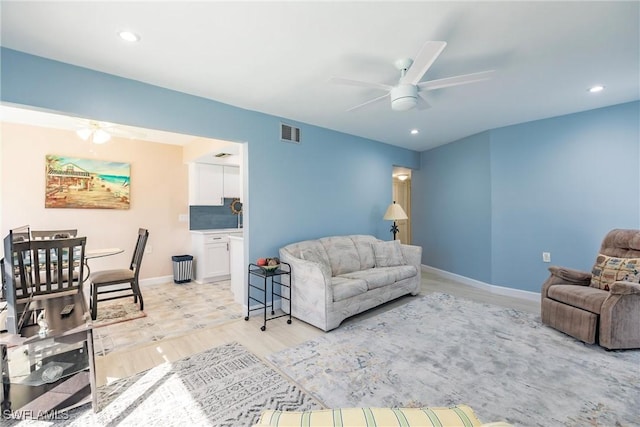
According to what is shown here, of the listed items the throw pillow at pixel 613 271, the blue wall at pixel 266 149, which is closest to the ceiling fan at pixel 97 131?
the blue wall at pixel 266 149

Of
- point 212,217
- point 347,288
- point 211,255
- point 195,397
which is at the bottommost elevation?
point 195,397

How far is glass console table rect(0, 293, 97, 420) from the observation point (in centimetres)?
171

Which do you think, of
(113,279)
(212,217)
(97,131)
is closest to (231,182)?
(212,217)

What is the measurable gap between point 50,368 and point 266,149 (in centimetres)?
285

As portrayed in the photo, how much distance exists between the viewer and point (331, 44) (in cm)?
213

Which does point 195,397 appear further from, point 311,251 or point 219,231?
point 219,231

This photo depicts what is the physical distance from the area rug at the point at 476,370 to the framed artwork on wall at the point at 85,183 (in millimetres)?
3876

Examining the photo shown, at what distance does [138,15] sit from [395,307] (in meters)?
3.83

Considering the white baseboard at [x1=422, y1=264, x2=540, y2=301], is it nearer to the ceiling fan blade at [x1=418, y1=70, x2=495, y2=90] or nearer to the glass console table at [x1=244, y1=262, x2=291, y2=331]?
the glass console table at [x1=244, y1=262, x2=291, y2=331]

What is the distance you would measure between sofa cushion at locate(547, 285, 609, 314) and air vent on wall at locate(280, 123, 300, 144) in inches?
137

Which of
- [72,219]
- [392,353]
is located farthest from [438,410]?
[72,219]

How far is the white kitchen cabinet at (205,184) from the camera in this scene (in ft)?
17.1

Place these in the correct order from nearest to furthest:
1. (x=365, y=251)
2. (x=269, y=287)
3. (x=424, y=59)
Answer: (x=424, y=59) → (x=269, y=287) → (x=365, y=251)

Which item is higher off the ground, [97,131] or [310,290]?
[97,131]
